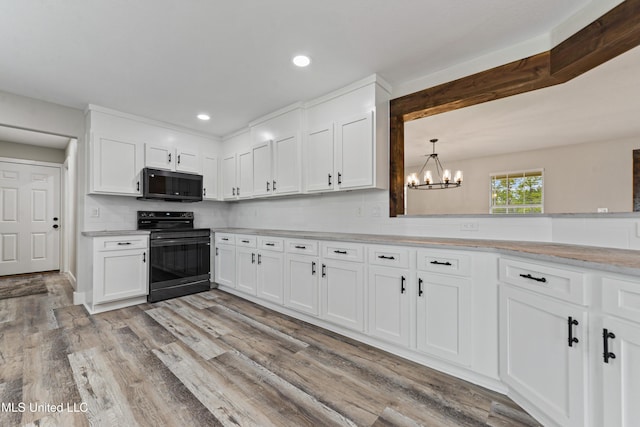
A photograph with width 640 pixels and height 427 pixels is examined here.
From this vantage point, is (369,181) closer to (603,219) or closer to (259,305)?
(603,219)

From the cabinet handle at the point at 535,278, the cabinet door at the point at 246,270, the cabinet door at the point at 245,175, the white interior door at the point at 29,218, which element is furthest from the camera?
the white interior door at the point at 29,218

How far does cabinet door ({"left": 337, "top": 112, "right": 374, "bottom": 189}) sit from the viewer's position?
2.71m

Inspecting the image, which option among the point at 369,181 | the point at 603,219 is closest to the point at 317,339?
the point at 369,181

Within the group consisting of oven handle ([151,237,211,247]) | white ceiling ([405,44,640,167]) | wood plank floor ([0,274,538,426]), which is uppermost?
white ceiling ([405,44,640,167])

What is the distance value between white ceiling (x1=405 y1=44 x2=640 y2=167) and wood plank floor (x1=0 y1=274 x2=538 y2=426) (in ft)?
10.1

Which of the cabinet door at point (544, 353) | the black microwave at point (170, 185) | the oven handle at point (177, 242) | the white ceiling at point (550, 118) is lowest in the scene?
the cabinet door at point (544, 353)

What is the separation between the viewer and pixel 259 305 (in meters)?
3.43

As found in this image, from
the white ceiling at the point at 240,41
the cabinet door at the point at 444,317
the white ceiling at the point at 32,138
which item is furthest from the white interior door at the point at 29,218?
the cabinet door at the point at 444,317

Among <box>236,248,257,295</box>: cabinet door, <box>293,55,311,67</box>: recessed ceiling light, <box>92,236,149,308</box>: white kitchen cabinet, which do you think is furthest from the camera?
<box>236,248,257,295</box>: cabinet door

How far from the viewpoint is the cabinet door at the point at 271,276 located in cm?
312

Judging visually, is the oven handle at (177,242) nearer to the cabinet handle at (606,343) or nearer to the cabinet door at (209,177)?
the cabinet door at (209,177)

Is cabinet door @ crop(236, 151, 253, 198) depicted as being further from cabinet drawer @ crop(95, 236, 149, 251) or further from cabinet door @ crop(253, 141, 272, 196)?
cabinet drawer @ crop(95, 236, 149, 251)

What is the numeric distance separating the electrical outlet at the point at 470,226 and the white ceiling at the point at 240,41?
1414mm

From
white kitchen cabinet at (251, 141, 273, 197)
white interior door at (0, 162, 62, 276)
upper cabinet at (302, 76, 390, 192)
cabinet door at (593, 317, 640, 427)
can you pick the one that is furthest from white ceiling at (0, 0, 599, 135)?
white interior door at (0, 162, 62, 276)
